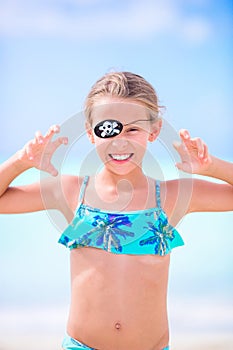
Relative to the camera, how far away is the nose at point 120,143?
3.28ft

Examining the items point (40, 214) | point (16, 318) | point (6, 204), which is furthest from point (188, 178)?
point (40, 214)

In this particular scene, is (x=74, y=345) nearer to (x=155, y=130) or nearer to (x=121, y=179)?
(x=121, y=179)

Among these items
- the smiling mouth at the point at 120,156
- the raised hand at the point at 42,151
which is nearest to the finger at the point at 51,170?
the raised hand at the point at 42,151

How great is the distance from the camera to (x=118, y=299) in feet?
3.44

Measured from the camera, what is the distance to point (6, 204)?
42.0 inches

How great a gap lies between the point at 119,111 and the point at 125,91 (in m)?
0.06

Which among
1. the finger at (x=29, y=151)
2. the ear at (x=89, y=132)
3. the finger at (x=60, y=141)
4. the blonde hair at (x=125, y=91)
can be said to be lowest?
the finger at (x=29, y=151)

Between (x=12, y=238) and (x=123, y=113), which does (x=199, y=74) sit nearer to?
(x=12, y=238)

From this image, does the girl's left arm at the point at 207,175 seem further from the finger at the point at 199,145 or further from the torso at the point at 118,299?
the torso at the point at 118,299

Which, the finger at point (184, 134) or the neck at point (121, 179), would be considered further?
the neck at point (121, 179)

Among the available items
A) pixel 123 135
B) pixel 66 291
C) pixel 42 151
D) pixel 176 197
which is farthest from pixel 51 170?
pixel 66 291

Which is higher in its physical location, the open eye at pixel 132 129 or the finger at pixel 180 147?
the open eye at pixel 132 129

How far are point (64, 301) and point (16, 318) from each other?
167 millimetres

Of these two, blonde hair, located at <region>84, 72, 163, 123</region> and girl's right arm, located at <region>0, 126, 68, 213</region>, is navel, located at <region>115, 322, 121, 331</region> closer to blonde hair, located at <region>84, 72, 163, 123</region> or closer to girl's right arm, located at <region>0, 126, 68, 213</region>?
girl's right arm, located at <region>0, 126, 68, 213</region>
